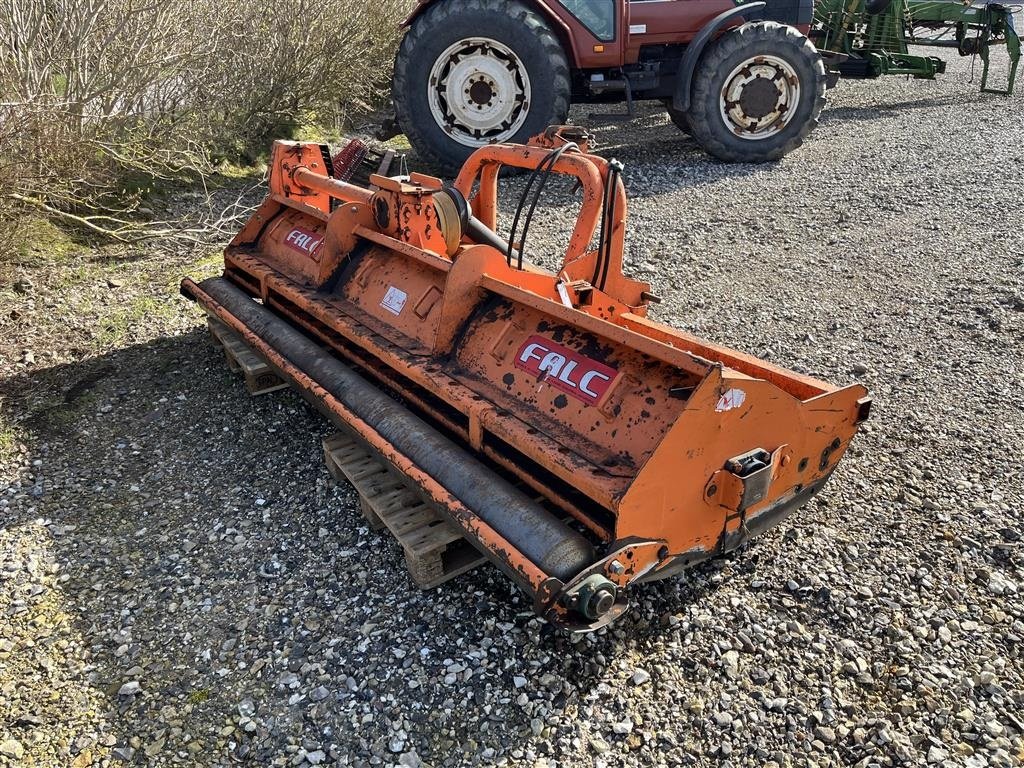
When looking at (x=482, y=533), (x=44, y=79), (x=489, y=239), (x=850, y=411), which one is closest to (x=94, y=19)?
(x=44, y=79)

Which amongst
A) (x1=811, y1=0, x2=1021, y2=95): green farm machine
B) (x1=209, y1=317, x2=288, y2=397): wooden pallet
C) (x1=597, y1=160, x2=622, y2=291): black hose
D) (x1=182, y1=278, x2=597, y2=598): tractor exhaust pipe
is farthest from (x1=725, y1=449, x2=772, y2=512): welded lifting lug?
(x1=811, y1=0, x2=1021, y2=95): green farm machine

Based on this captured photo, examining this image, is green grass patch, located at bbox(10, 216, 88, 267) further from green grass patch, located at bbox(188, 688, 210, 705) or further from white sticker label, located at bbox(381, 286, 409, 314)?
green grass patch, located at bbox(188, 688, 210, 705)

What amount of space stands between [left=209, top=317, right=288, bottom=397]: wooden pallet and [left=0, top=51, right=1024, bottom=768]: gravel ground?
11cm

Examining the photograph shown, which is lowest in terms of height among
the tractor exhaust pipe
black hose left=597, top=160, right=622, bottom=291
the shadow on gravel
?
the shadow on gravel

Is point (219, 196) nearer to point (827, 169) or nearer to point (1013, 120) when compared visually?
point (827, 169)

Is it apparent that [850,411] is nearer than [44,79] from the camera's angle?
Yes

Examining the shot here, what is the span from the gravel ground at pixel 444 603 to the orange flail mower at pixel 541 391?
38cm

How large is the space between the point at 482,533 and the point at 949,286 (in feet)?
15.7

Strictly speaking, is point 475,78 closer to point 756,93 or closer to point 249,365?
point 756,93

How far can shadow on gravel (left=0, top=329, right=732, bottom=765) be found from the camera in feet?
8.42

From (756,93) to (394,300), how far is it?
19.4 ft

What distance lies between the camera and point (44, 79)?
557 cm

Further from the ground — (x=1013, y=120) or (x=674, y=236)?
(x=1013, y=120)

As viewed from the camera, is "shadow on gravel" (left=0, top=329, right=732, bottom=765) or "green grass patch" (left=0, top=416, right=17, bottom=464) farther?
"green grass patch" (left=0, top=416, right=17, bottom=464)
